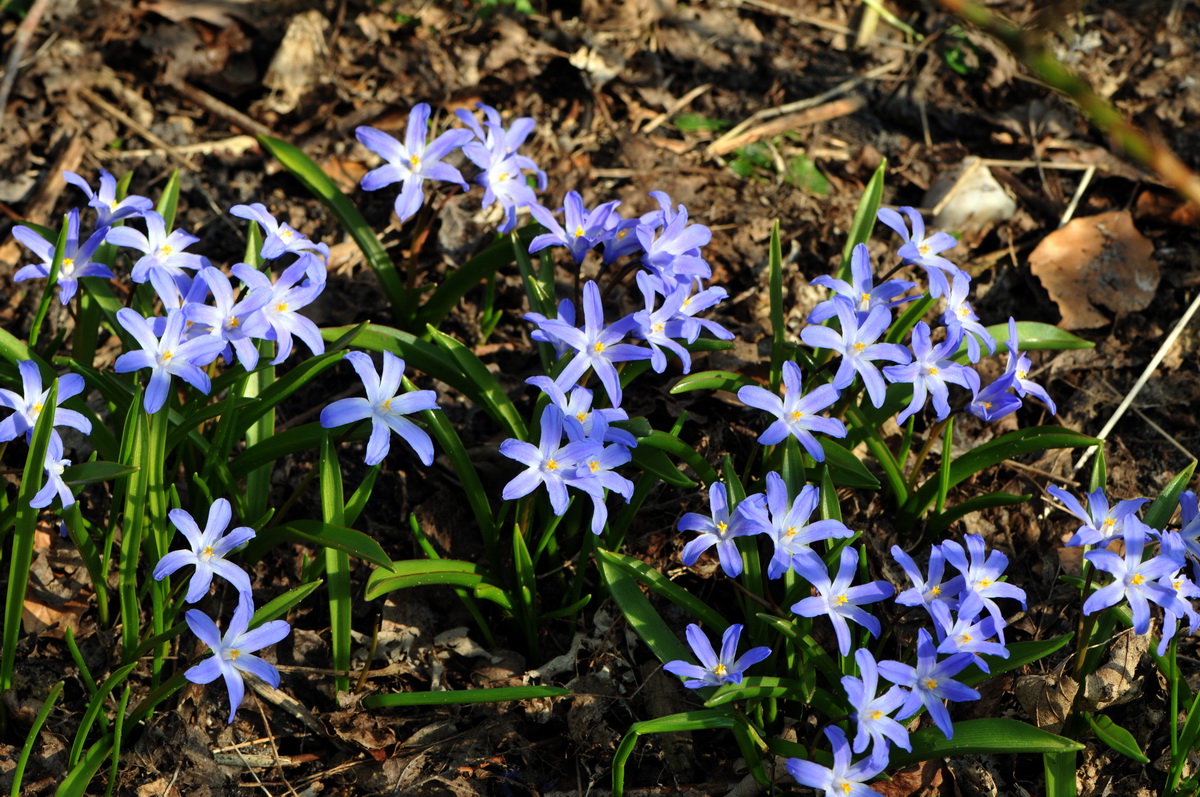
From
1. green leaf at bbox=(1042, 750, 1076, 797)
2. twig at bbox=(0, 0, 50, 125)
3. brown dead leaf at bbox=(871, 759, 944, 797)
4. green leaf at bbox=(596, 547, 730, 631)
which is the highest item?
twig at bbox=(0, 0, 50, 125)

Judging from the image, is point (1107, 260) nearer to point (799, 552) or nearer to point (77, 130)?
point (799, 552)

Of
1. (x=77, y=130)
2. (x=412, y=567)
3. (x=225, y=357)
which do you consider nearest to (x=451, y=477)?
(x=412, y=567)

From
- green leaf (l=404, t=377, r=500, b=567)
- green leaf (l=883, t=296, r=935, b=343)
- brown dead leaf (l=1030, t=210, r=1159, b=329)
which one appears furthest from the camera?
brown dead leaf (l=1030, t=210, r=1159, b=329)

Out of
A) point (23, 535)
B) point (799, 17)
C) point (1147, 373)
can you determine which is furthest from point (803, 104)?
point (23, 535)

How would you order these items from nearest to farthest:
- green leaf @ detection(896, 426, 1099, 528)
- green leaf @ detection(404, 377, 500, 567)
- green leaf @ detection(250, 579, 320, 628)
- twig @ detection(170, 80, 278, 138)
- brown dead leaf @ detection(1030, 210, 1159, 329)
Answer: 1. green leaf @ detection(250, 579, 320, 628)
2. green leaf @ detection(404, 377, 500, 567)
3. green leaf @ detection(896, 426, 1099, 528)
4. brown dead leaf @ detection(1030, 210, 1159, 329)
5. twig @ detection(170, 80, 278, 138)

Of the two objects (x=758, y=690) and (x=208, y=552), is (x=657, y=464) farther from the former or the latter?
(x=208, y=552)

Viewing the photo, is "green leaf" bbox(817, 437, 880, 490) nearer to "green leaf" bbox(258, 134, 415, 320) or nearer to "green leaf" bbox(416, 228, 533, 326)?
"green leaf" bbox(416, 228, 533, 326)

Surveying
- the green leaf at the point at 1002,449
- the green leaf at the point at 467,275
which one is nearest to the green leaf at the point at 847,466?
the green leaf at the point at 1002,449

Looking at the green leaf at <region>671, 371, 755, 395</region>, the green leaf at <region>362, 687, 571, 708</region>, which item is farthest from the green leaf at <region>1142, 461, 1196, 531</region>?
the green leaf at <region>362, 687, 571, 708</region>
